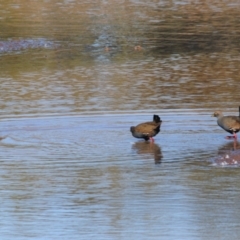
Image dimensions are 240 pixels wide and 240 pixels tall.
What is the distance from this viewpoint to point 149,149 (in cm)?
1430

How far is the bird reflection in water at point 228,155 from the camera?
1312cm

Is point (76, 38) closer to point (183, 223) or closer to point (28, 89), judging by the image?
point (28, 89)

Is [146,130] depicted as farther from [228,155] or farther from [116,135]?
[228,155]

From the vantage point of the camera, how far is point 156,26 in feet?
112

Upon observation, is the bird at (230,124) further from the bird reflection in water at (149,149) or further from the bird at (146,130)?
the bird reflection in water at (149,149)

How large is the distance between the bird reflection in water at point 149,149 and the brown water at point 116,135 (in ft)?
0.06

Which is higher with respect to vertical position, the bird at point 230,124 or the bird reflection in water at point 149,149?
the bird at point 230,124

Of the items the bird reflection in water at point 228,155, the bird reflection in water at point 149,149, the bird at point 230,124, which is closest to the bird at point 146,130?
the bird reflection in water at point 149,149

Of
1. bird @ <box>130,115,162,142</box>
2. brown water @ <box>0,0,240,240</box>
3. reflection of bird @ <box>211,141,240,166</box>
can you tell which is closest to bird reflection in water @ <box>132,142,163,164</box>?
brown water @ <box>0,0,240,240</box>

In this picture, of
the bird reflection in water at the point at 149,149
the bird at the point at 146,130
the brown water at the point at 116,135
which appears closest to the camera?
the brown water at the point at 116,135

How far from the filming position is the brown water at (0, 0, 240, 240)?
1030 cm

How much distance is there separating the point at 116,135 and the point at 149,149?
1.01 metres

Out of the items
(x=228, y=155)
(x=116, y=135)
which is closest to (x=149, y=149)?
(x=116, y=135)

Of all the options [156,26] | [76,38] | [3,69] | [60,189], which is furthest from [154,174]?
[156,26]
